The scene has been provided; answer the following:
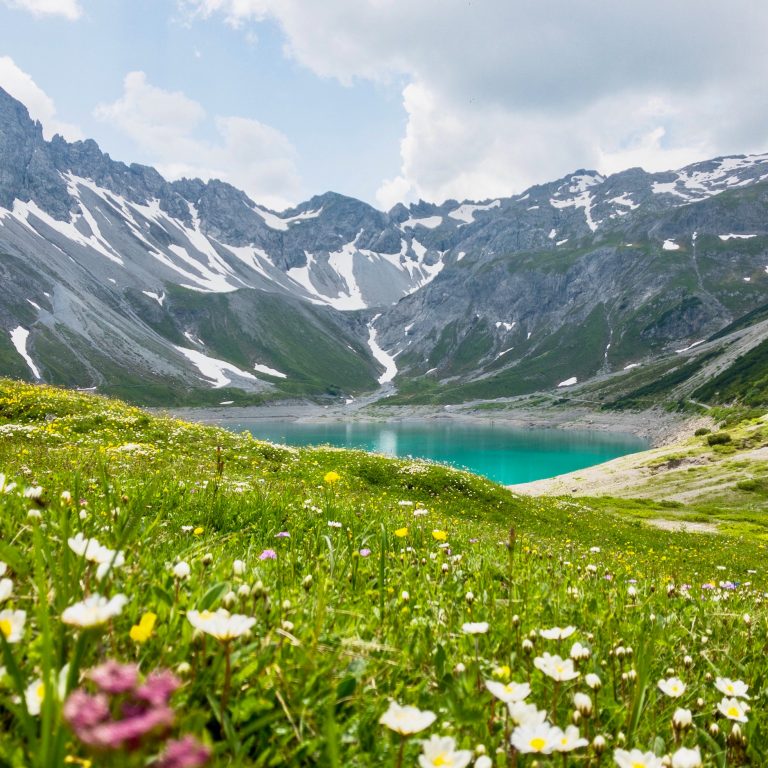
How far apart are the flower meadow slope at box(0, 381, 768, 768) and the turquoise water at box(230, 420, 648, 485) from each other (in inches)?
3962

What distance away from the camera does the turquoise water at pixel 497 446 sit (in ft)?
400

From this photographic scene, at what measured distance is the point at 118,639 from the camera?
2344mm

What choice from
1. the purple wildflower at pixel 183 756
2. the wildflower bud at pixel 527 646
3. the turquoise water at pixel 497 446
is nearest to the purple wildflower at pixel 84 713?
the purple wildflower at pixel 183 756

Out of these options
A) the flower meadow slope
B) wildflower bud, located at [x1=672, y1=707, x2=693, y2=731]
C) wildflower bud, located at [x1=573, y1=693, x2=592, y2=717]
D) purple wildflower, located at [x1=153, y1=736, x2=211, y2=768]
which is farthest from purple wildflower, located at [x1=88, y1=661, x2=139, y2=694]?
wildflower bud, located at [x1=672, y1=707, x2=693, y2=731]

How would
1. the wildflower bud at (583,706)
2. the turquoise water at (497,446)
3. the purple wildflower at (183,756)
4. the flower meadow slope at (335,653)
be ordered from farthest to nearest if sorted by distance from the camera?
the turquoise water at (497,446)
the wildflower bud at (583,706)
the flower meadow slope at (335,653)
the purple wildflower at (183,756)

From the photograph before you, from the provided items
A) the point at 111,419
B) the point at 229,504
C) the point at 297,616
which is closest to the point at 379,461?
the point at 111,419

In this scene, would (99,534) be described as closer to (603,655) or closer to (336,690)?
(336,690)

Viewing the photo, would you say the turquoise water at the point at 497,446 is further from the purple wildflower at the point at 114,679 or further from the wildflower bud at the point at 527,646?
the purple wildflower at the point at 114,679

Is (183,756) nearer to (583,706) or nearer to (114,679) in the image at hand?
(114,679)

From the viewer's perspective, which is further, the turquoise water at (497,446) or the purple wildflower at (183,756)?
the turquoise water at (497,446)

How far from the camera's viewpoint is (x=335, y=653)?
2.60 m

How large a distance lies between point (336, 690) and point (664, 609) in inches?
165

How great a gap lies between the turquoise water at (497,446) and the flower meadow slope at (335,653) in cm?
10064

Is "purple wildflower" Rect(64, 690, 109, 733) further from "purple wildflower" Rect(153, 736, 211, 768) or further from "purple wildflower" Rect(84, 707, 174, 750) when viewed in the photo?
"purple wildflower" Rect(153, 736, 211, 768)
